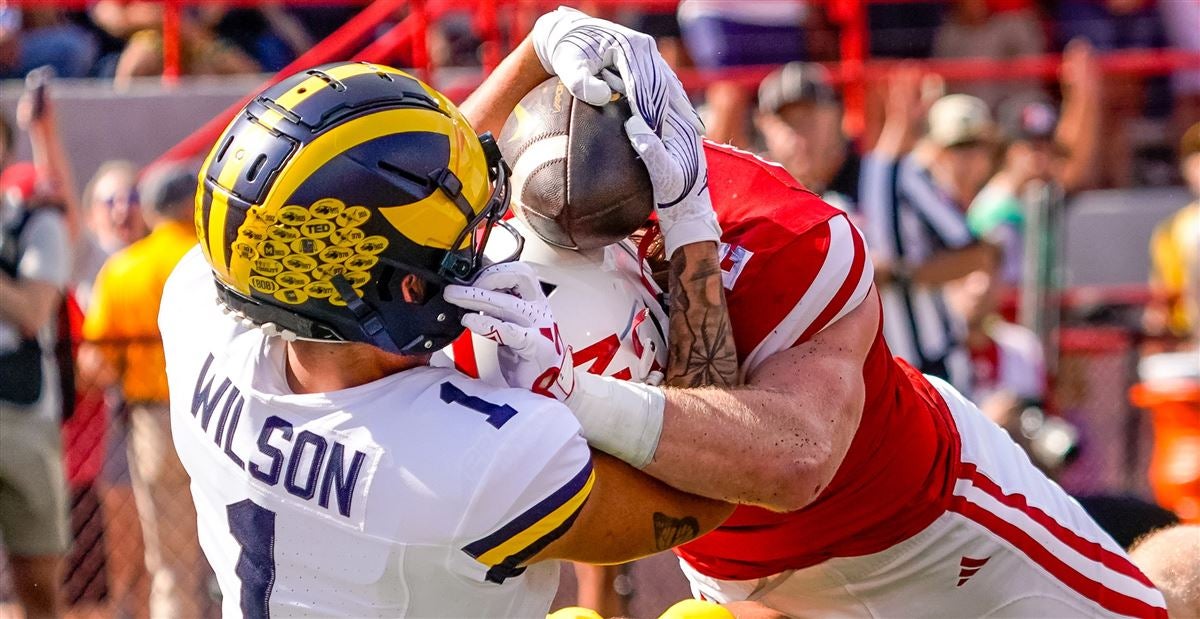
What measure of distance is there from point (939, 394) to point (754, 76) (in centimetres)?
443

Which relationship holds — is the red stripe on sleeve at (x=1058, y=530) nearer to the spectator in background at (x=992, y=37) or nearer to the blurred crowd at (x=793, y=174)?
the blurred crowd at (x=793, y=174)

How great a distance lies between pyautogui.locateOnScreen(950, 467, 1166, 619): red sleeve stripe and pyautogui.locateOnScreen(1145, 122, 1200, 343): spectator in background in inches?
153

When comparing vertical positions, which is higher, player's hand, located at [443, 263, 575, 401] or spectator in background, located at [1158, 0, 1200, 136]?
player's hand, located at [443, 263, 575, 401]

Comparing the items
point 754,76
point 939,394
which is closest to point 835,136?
point 754,76

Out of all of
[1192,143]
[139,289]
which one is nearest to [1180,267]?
[1192,143]

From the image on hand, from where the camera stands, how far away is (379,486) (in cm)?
234

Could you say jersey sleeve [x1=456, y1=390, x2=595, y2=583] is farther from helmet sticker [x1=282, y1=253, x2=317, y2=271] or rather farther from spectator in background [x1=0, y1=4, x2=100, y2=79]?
spectator in background [x1=0, y1=4, x2=100, y2=79]

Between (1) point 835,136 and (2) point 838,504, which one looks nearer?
(2) point 838,504

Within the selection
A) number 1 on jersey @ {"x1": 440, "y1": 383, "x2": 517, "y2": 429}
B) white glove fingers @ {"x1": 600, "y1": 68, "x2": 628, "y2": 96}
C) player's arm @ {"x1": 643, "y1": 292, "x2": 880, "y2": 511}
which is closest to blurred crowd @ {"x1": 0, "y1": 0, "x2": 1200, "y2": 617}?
player's arm @ {"x1": 643, "y1": 292, "x2": 880, "y2": 511}

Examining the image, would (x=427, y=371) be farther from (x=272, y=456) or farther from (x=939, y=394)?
(x=939, y=394)

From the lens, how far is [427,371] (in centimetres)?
249

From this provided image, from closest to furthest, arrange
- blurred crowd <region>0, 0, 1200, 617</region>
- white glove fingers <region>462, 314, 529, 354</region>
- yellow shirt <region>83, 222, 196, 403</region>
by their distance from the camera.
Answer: white glove fingers <region>462, 314, 529, 354</region>, blurred crowd <region>0, 0, 1200, 617</region>, yellow shirt <region>83, 222, 196, 403</region>

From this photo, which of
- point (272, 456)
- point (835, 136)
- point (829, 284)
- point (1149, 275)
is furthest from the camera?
point (1149, 275)

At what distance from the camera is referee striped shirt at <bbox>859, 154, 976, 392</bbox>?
652cm
